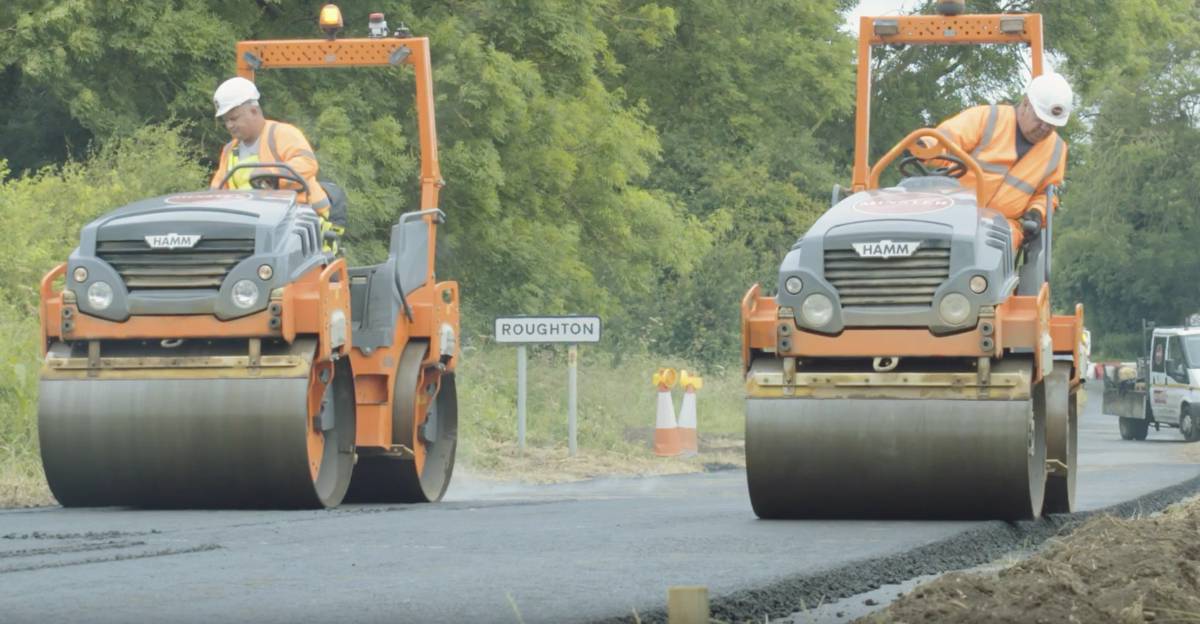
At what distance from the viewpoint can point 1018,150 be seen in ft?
35.4

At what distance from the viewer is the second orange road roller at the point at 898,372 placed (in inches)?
373

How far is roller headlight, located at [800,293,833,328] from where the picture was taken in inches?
380

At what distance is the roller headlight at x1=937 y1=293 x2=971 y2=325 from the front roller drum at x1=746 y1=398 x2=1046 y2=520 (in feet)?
1.22

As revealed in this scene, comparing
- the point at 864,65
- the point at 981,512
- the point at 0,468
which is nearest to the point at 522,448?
the point at 0,468

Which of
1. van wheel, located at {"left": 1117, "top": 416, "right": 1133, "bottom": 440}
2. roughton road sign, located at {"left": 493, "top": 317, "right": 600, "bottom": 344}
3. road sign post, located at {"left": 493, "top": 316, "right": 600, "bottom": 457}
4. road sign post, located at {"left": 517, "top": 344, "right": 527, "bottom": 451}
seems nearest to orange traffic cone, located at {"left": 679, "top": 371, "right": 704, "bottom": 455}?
road sign post, located at {"left": 493, "top": 316, "right": 600, "bottom": 457}

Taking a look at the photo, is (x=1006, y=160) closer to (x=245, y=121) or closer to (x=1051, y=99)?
(x=1051, y=99)

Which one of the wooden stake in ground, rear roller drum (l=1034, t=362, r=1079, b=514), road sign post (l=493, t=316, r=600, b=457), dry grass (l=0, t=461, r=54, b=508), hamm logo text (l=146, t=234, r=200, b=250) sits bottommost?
dry grass (l=0, t=461, r=54, b=508)

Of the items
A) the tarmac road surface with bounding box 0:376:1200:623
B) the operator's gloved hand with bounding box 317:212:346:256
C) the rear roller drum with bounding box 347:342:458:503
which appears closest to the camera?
the tarmac road surface with bounding box 0:376:1200:623

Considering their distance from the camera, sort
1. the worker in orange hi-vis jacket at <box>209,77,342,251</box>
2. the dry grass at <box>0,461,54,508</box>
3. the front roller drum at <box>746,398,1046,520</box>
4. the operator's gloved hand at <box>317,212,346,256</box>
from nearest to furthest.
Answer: the front roller drum at <box>746,398,1046,520</box> < the operator's gloved hand at <box>317,212,346,256</box> < the worker in orange hi-vis jacket at <box>209,77,342,251</box> < the dry grass at <box>0,461,54,508</box>

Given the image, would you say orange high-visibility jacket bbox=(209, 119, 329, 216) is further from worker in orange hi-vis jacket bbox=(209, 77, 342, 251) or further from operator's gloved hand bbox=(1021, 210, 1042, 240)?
operator's gloved hand bbox=(1021, 210, 1042, 240)

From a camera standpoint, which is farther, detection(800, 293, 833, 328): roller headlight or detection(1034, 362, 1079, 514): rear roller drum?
detection(1034, 362, 1079, 514): rear roller drum

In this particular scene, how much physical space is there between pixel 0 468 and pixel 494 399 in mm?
9676

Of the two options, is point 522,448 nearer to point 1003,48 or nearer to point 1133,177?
point 1003,48

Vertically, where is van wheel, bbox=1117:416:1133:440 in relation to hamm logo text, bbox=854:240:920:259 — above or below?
below
